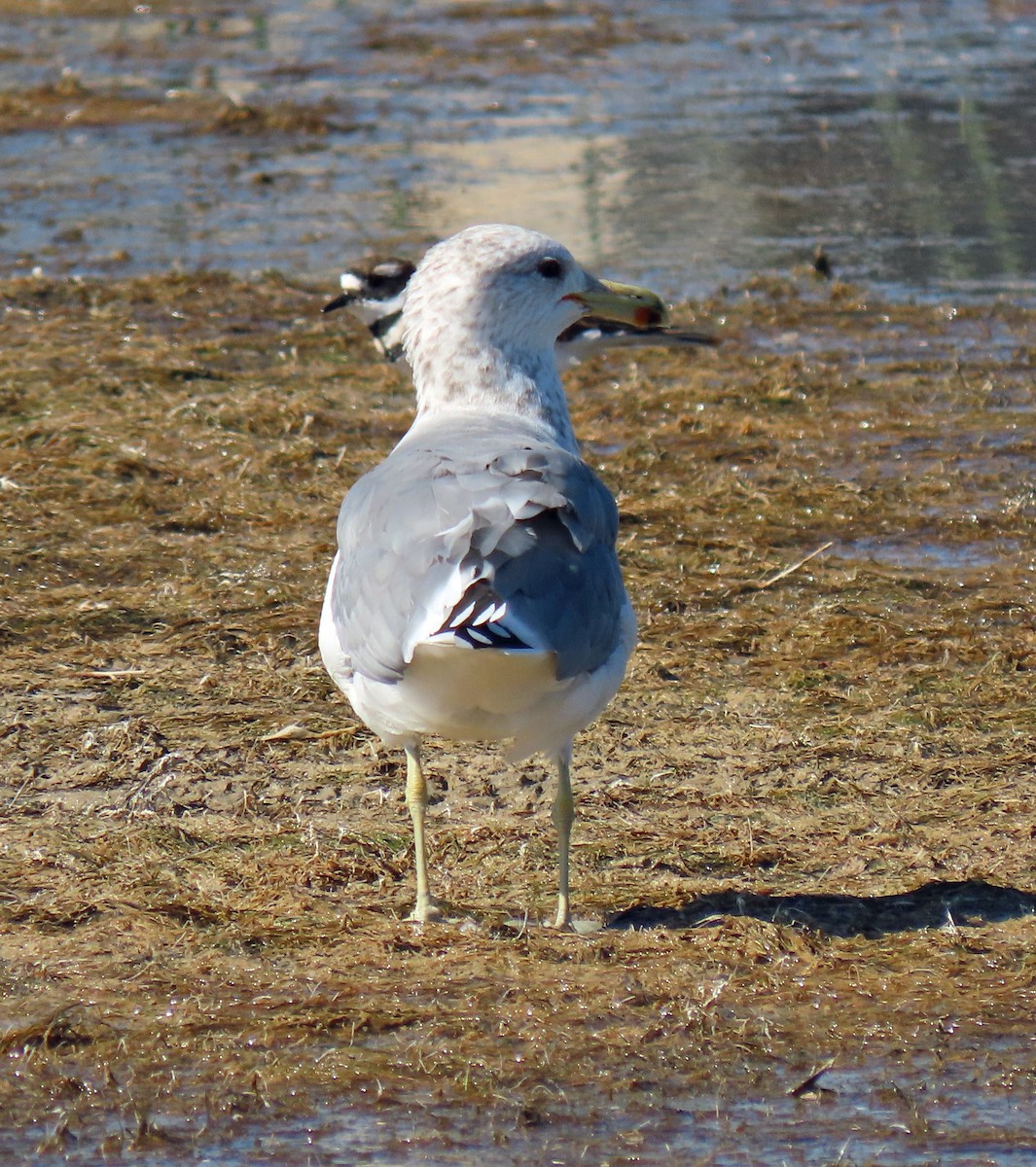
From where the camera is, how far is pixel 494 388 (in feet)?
14.6

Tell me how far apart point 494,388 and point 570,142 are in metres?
9.91

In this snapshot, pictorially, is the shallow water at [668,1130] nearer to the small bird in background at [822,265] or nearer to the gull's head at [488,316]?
A: the gull's head at [488,316]

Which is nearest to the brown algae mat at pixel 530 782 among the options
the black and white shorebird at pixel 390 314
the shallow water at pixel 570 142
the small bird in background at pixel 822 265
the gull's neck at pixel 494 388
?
the black and white shorebird at pixel 390 314

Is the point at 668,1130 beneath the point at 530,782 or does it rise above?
above

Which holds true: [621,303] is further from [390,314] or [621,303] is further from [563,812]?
[390,314]

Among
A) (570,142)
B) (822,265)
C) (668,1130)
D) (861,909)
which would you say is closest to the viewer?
(668,1130)

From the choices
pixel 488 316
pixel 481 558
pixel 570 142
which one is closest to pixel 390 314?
pixel 488 316

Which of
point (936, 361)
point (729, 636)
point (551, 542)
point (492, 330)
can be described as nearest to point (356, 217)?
point (936, 361)

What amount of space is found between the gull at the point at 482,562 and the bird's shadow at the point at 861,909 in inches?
9.4

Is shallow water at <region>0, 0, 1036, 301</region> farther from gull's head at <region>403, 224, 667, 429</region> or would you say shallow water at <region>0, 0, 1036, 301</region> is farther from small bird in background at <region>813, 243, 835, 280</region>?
gull's head at <region>403, 224, 667, 429</region>

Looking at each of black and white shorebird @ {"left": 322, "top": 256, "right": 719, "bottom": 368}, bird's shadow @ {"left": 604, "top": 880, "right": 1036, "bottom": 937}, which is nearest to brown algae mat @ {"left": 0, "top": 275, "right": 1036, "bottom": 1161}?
bird's shadow @ {"left": 604, "top": 880, "right": 1036, "bottom": 937}

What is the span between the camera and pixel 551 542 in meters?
3.70

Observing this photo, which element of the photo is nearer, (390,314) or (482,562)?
(482,562)

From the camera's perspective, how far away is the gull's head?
4.47 m
